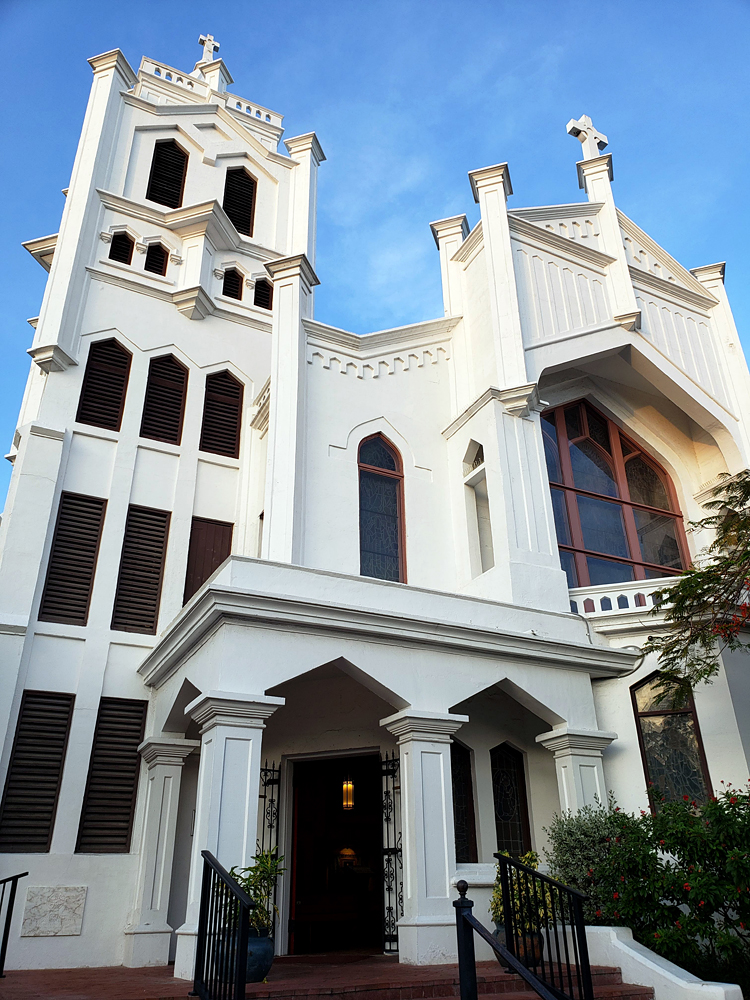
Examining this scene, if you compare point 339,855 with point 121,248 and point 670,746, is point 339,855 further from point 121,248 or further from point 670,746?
point 121,248

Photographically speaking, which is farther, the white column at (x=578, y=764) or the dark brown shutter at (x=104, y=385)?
the dark brown shutter at (x=104, y=385)

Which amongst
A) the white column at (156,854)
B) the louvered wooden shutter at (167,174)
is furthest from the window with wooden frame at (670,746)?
the louvered wooden shutter at (167,174)

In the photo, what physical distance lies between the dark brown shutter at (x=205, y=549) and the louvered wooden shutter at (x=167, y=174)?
8108mm

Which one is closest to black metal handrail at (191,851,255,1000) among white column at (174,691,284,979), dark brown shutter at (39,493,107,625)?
white column at (174,691,284,979)

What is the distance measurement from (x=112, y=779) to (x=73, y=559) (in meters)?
3.31

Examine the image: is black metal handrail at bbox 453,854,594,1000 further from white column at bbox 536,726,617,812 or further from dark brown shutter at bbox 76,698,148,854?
dark brown shutter at bbox 76,698,148,854

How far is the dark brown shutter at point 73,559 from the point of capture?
38.9ft

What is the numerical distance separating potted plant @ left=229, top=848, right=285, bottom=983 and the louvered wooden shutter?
1455 centimetres

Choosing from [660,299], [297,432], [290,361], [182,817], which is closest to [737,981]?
[182,817]

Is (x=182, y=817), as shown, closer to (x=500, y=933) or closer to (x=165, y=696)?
(x=165, y=696)

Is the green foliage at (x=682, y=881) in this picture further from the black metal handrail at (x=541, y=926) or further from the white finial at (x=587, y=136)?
the white finial at (x=587, y=136)

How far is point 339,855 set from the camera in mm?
17078

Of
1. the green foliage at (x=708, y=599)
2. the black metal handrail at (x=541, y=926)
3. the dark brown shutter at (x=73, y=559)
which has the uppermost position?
the dark brown shutter at (x=73, y=559)

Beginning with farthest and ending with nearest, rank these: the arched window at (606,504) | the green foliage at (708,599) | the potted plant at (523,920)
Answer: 1. the arched window at (606,504)
2. the green foliage at (708,599)
3. the potted plant at (523,920)
